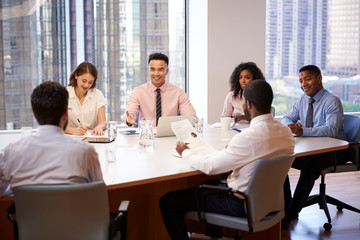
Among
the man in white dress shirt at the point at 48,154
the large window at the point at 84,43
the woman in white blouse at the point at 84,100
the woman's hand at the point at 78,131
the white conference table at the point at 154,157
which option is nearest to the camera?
the man in white dress shirt at the point at 48,154

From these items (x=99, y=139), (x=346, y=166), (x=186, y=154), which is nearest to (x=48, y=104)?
(x=186, y=154)

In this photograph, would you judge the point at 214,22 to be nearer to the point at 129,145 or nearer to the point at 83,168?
the point at 129,145

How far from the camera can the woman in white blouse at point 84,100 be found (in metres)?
4.07

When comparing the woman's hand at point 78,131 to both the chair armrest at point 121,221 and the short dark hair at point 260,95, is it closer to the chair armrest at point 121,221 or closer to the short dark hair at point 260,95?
the chair armrest at point 121,221

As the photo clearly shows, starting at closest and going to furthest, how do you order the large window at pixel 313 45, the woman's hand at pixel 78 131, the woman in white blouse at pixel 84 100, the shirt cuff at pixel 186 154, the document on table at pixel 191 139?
the shirt cuff at pixel 186 154
the document on table at pixel 191 139
the woman's hand at pixel 78 131
the woman in white blouse at pixel 84 100
the large window at pixel 313 45

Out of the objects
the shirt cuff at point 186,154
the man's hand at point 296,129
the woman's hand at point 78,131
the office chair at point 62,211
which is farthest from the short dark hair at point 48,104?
the man's hand at point 296,129

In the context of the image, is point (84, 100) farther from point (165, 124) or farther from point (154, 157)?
point (154, 157)

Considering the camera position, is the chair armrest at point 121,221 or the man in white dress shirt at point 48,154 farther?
the chair armrest at point 121,221

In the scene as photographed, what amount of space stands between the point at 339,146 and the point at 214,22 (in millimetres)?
2764

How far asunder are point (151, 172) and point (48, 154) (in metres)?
0.70

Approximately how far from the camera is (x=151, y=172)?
2.63 m

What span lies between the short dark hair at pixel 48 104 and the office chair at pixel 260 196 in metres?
0.96

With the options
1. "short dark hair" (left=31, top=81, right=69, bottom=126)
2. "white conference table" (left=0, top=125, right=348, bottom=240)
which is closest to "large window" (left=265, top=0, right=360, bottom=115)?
"white conference table" (left=0, top=125, right=348, bottom=240)

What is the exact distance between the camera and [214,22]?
569 cm
